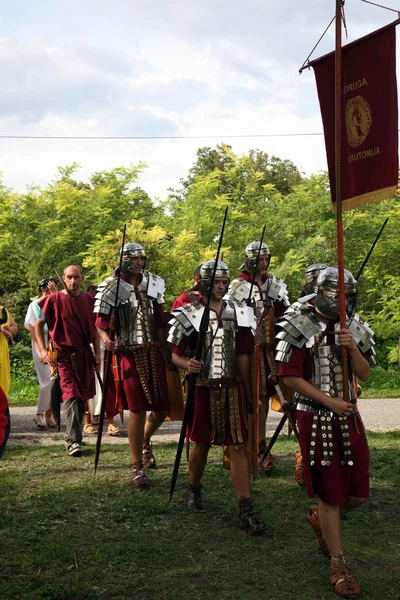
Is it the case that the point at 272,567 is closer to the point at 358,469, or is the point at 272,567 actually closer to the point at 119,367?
the point at 358,469

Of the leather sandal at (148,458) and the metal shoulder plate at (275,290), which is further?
the metal shoulder plate at (275,290)

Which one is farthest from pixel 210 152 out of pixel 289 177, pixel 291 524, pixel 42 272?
pixel 291 524

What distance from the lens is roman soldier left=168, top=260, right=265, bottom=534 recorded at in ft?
20.0

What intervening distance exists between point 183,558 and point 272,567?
1.80ft

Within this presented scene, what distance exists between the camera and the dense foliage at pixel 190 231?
1509cm

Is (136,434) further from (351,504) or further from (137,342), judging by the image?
(351,504)

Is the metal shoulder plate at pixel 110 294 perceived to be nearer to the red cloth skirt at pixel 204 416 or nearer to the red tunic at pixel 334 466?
the red cloth skirt at pixel 204 416

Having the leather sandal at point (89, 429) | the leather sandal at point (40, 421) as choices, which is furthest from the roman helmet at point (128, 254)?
the leather sandal at point (40, 421)

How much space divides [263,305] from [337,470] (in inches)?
129

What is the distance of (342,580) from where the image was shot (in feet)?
15.5

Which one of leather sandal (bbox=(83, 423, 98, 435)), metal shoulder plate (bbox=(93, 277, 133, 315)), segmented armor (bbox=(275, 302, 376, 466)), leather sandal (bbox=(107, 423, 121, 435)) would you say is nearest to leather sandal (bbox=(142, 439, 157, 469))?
metal shoulder plate (bbox=(93, 277, 133, 315))

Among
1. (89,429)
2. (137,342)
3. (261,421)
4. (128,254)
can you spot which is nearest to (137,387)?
(137,342)

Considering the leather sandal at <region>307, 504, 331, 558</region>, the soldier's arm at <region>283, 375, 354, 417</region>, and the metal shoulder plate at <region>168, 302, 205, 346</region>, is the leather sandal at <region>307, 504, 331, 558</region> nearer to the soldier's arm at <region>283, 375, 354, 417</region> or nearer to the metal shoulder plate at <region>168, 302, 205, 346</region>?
the soldier's arm at <region>283, 375, 354, 417</region>

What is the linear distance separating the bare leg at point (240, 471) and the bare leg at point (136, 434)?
1.29 meters
